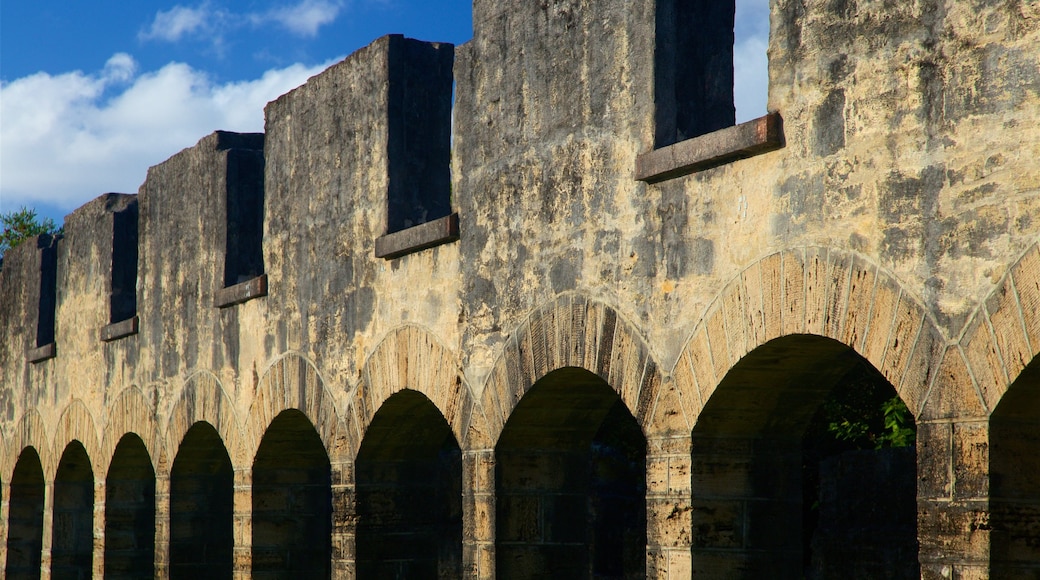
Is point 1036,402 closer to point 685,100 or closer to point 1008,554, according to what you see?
point 1008,554

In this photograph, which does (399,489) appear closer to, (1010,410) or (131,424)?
(131,424)

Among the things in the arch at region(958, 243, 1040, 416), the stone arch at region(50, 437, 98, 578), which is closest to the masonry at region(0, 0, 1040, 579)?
the arch at region(958, 243, 1040, 416)

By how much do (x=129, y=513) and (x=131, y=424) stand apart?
37.4 inches

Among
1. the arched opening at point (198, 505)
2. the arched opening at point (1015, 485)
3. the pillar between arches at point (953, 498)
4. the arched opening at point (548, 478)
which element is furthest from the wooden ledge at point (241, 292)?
the arched opening at point (1015, 485)

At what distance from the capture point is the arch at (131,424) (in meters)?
11.9

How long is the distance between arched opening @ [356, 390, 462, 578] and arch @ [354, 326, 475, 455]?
0.13 metres

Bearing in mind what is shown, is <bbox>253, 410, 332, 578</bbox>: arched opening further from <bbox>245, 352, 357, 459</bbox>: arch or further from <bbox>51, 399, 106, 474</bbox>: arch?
<bbox>51, 399, 106, 474</bbox>: arch

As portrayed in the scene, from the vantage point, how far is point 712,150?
244 inches

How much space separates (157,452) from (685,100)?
6.55 meters

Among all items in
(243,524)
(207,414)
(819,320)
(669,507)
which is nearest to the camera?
(819,320)

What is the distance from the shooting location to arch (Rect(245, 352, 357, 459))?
9250 mm

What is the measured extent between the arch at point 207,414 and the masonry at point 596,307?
0.03 m

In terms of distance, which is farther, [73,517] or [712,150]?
[73,517]

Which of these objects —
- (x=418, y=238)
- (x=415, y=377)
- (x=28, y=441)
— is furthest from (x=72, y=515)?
(x=418, y=238)
